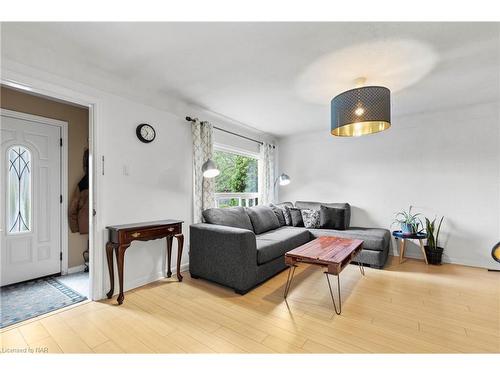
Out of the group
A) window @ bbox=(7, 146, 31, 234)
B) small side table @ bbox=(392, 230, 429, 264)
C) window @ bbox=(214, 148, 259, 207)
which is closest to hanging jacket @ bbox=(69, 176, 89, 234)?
window @ bbox=(7, 146, 31, 234)

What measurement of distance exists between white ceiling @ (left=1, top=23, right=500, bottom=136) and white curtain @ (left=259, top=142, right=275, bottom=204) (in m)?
1.82

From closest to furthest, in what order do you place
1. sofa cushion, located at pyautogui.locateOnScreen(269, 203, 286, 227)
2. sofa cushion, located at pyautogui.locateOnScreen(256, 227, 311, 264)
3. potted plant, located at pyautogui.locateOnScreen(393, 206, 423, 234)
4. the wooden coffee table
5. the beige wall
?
the wooden coffee table → sofa cushion, located at pyautogui.locateOnScreen(256, 227, 311, 264) → the beige wall → potted plant, located at pyautogui.locateOnScreen(393, 206, 423, 234) → sofa cushion, located at pyautogui.locateOnScreen(269, 203, 286, 227)

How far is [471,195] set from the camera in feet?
11.1

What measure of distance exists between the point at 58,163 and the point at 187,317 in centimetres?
270

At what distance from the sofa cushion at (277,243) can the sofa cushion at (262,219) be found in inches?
4.0

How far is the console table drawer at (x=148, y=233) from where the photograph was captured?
7.48 feet

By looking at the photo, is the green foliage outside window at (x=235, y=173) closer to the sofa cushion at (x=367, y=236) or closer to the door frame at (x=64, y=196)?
the sofa cushion at (x=367, y=236)


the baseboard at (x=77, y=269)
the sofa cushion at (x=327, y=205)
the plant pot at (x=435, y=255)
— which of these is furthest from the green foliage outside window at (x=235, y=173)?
the plant pot at (x=435, y=255)

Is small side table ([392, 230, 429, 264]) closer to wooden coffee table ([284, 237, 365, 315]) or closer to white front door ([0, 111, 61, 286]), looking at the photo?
wooden coffee table ([284, 237, 365, 315])

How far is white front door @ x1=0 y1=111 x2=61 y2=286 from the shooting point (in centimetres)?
267

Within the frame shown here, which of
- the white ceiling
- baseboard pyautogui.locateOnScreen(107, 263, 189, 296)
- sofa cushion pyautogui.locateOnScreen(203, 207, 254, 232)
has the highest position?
the white ceiling

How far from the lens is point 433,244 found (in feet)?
11.4
